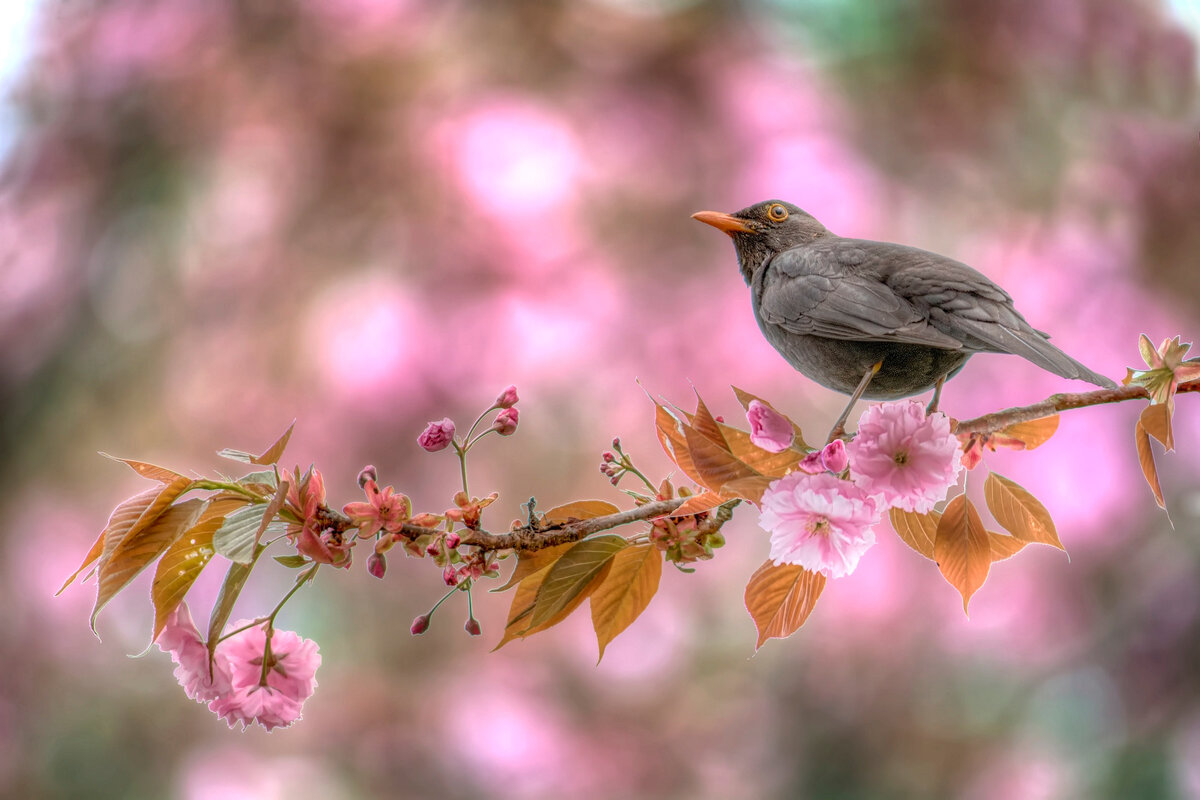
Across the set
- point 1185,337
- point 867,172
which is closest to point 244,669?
point 867,172

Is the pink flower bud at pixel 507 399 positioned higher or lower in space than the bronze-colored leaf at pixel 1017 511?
higher

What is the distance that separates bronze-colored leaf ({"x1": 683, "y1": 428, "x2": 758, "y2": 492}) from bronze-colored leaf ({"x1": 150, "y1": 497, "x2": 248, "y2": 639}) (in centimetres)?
24

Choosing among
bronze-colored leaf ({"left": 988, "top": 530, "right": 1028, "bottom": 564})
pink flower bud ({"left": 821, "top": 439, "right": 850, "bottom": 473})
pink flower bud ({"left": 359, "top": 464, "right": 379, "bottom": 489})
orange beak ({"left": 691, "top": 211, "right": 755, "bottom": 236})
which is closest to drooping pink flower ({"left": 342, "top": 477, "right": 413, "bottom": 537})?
pink flower bud ({"left": 359, "top": 464, "right": 379, "bottom": 489})

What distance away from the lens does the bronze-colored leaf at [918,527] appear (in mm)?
590

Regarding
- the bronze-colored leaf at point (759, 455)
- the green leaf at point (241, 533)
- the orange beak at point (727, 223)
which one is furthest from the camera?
the orange beak at point (727, 223)

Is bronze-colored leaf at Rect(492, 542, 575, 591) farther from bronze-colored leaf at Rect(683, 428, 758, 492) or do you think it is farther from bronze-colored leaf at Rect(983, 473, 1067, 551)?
bronze-colored leaf at Rect(983, 473, 1067, 551)

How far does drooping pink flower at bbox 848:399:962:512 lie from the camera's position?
1.66ft

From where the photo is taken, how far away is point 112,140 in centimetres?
201

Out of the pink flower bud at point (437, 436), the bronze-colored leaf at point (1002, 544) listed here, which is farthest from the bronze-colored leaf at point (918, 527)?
the pink flower bud at point (437, 436)

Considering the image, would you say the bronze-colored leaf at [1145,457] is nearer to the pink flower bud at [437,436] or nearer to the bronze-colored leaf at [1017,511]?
the bronze-colored leaf at [1017,511]

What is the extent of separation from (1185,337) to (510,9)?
145 centimetres

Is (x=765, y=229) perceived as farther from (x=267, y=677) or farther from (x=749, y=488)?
(x=267, y=677)

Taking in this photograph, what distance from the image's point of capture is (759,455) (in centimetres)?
57

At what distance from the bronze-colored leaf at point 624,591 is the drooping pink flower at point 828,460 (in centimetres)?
10
